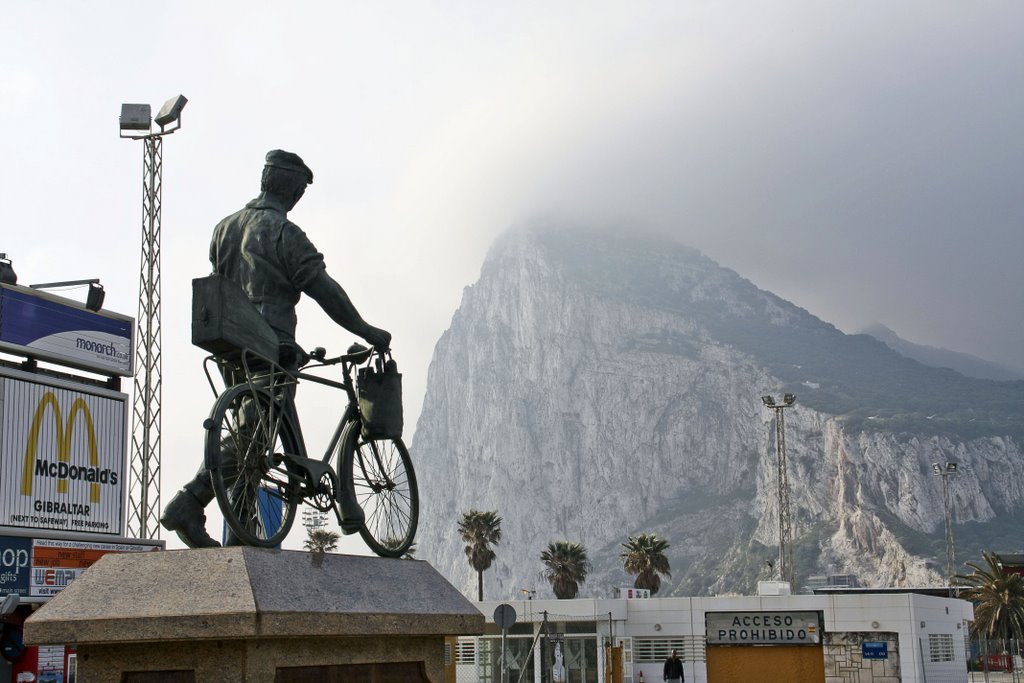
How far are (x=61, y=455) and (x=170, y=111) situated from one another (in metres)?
10.8

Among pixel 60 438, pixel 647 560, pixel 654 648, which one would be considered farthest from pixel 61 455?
pixel 647 560

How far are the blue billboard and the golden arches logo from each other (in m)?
1.21

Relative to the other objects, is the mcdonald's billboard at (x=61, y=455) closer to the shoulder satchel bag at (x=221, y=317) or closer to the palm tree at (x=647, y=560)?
the shoulder satchel bag at (x=221, y=317)

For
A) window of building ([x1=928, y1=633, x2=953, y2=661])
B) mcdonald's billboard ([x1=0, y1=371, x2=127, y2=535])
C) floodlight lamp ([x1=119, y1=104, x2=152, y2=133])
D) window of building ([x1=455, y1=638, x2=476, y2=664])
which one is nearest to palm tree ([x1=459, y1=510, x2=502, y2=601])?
window of building ([x1=455, y1=638, x2=476, y2=664])

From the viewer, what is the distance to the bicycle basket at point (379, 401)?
8766mm

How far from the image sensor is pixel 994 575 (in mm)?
67250

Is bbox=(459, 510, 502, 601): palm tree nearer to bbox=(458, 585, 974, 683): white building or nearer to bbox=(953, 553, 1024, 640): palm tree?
bbox=(458, 585, 974, 683): white building

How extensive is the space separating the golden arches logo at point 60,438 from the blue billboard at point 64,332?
1215mm

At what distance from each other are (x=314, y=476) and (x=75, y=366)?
24570 millimetres

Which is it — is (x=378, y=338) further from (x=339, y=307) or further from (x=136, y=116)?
(x=136, y=116)

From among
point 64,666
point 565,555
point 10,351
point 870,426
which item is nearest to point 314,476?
point 64,666

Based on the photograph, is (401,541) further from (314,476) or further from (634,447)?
(634,447)

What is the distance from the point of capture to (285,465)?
7.76m

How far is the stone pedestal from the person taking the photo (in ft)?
21.5
